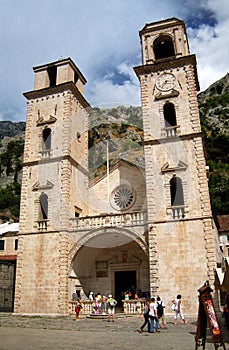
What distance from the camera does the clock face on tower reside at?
63.1 ft

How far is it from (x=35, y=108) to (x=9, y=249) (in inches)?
635

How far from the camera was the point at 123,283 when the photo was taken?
19.8 meters

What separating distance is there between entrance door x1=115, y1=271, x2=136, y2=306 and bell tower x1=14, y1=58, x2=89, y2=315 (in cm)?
392

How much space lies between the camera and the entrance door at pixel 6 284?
24234 millimetres

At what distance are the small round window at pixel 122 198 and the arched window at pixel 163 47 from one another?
29.8 feet

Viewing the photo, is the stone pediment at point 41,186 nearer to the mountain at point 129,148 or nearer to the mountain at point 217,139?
the mountain at point 217,139

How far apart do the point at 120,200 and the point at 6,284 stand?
11.1m

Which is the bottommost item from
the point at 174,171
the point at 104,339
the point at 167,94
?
the point at 104,339

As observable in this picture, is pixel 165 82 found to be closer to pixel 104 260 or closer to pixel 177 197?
pixel 177 197

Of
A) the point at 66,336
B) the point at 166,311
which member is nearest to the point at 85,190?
the point at 166,311

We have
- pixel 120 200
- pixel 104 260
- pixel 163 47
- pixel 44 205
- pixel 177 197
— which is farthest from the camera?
pixel 163 47

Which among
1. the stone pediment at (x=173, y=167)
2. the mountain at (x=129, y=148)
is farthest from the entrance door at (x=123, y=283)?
the mountain at (x=129, y=148)

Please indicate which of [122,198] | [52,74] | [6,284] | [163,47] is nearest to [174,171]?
[122,198]

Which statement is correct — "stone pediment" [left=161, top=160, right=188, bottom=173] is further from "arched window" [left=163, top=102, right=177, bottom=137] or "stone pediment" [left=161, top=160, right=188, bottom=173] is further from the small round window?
the small round window
